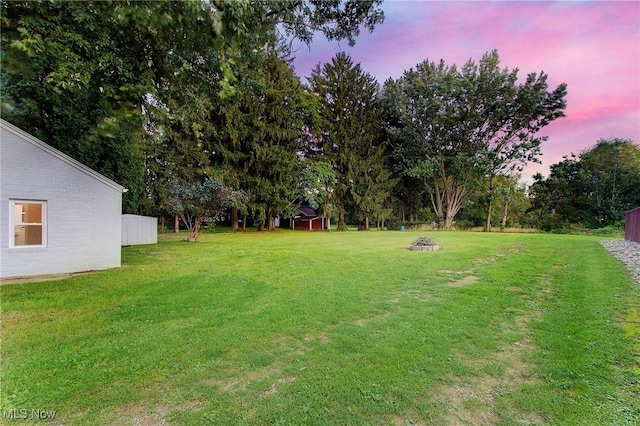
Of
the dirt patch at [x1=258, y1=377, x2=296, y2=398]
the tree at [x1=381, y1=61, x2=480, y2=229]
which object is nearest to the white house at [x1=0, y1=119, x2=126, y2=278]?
the dirt patch at [x1=258, y1=377, x2=296, y2=398]

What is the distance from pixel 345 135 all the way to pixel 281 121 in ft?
23.3

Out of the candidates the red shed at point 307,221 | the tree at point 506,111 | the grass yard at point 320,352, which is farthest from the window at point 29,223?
the tree at point 506,111

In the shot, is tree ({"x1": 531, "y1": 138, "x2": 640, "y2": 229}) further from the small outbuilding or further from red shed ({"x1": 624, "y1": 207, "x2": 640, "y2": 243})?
the small outbuilding

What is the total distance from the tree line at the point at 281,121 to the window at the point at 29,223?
2.55 metres

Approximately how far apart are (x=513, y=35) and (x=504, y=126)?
22.1 meters

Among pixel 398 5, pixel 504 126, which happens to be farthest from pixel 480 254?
pixel 504 126

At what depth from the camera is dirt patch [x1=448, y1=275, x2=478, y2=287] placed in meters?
6.38

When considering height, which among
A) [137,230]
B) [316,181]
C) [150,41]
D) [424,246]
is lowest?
[424,246]

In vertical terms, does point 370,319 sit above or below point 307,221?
below

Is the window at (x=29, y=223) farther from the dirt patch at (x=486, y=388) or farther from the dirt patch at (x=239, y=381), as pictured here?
the dirt patch at (x=486, y=388)

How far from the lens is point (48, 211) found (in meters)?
6.99

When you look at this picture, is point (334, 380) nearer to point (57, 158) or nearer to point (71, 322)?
point (71, 322)

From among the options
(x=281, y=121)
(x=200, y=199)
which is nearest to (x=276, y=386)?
(x=200, y=199)

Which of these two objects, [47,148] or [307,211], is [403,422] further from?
[307,211]
